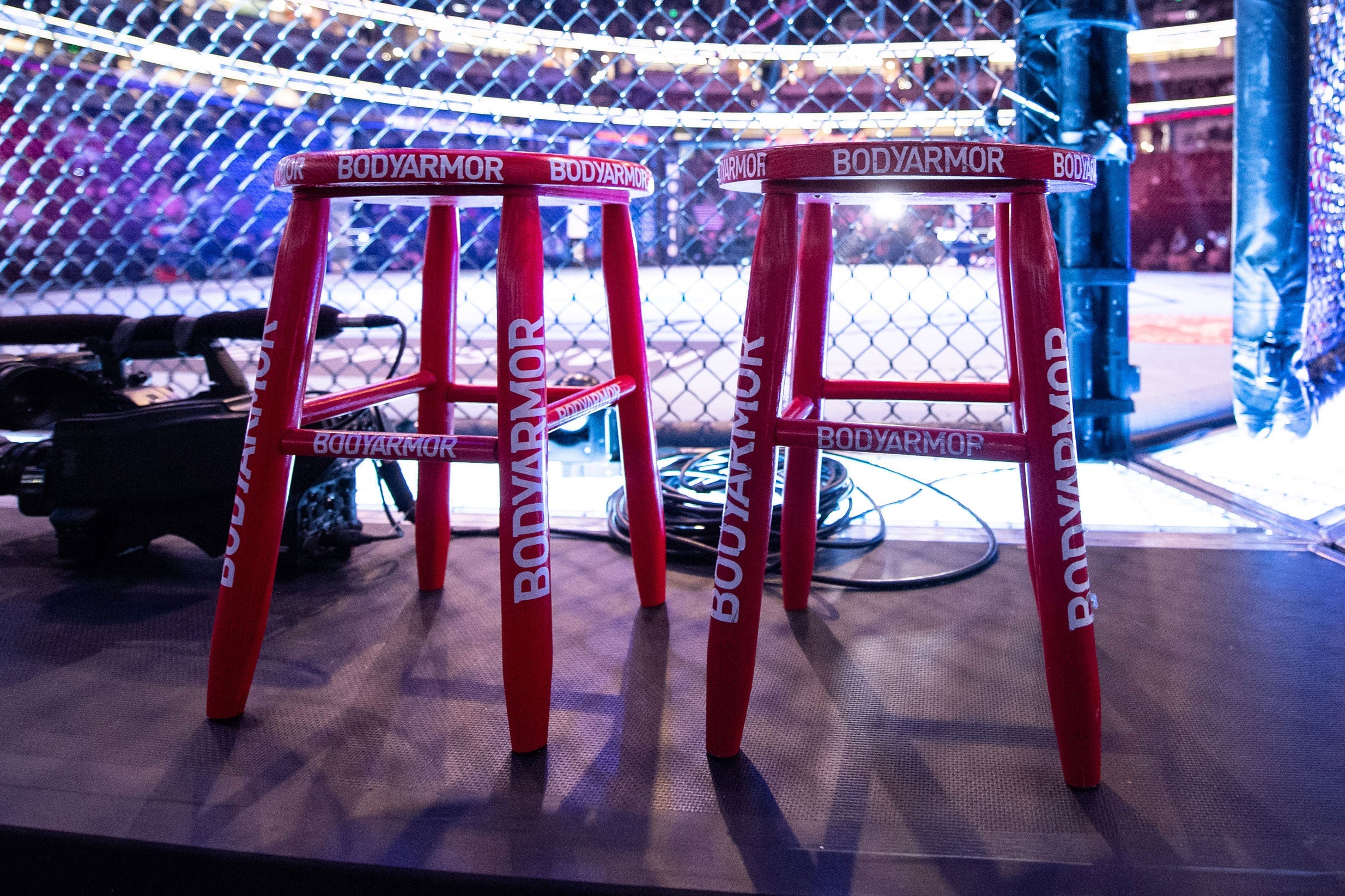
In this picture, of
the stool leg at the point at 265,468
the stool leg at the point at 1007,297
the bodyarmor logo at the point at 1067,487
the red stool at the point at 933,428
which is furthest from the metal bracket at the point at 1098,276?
the stool leg at the point at 265,468

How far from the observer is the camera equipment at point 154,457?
1.01 meters

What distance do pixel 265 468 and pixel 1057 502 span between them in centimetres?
60

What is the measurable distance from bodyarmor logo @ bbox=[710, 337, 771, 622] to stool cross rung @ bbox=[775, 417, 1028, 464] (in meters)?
0.03

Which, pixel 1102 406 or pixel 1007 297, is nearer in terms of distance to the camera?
pixel 1007 297

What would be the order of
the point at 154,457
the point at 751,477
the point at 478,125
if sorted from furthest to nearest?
the point at 478,125
the point at 154,457
the point at 751,477

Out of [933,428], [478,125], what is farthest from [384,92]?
[933,428]

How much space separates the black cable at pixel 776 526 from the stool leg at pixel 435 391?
0.08 metres

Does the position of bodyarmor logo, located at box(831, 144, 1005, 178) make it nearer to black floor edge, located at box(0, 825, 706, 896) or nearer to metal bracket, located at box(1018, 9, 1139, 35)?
black floor edge, located at box(0, 825, 706, 896)

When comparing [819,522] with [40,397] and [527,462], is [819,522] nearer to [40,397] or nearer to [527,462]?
[527,462]

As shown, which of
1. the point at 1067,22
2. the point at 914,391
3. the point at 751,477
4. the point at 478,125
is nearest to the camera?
the point at 751,477

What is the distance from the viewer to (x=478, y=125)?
236 centimetres

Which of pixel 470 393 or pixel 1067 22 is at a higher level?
pixel 1067 22

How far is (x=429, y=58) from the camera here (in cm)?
281

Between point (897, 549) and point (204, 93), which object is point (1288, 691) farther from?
point (204, 93)
